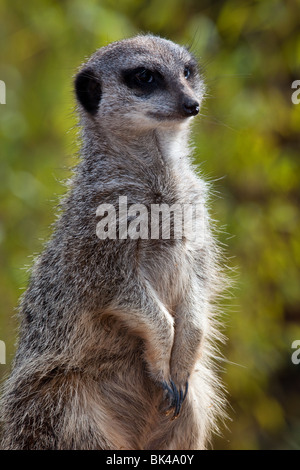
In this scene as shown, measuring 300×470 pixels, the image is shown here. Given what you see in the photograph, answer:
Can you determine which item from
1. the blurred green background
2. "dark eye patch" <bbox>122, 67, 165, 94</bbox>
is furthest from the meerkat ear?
the blurred green background

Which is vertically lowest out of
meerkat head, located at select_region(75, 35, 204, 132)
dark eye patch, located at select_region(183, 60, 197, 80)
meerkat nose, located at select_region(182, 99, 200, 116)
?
meerkat nose, located at select_region(182, 99, 200, 116)

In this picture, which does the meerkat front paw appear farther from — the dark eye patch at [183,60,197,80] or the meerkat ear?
the dark eye patch at [183,60,197,80]

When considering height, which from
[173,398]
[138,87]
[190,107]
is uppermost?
[138,87]

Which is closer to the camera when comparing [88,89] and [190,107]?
[190,107]

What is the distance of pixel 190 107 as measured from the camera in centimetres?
Answer: 269

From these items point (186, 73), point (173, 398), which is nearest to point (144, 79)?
point (186, 73)

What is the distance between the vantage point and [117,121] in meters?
2.84

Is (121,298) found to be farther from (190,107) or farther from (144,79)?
(144,79)

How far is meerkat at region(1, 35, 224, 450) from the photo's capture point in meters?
2.66

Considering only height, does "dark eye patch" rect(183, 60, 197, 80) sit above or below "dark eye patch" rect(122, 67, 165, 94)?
above

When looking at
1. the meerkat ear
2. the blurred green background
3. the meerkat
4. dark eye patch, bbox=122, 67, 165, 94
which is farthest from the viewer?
the blurred green background

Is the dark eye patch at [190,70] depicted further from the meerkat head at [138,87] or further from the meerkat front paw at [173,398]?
the meerkat front paw at [173,398]

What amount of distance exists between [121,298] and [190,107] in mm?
787
